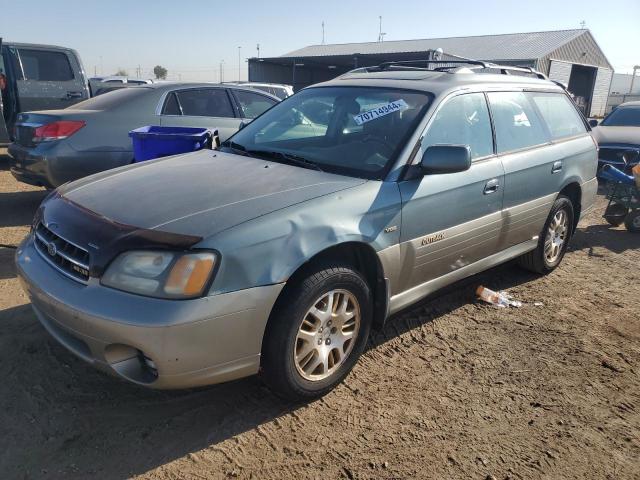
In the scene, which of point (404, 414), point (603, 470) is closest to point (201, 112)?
point (404, 414)

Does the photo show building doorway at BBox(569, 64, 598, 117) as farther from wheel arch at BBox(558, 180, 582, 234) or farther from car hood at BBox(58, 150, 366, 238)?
car hood at BBox(58, 150, 366, 238)

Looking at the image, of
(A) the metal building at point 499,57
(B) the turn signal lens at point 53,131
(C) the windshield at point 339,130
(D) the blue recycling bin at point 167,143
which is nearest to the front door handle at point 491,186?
(C) the windshield at point 339,130

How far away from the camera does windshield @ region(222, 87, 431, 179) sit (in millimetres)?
3229

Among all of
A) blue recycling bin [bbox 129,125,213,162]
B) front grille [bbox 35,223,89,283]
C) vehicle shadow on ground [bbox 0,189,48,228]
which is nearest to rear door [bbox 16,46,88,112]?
vehicle shadow on ground [bbox 0,189,48,228]

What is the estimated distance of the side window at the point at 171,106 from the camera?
20.5 feet

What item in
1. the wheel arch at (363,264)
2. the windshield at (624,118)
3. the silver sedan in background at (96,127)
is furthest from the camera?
the windshield at (624,118)

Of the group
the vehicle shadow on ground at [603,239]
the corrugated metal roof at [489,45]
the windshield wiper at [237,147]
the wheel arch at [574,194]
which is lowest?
the vehicle shadow on ground at [603,239]

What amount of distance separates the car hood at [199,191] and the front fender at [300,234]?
69 millimetres

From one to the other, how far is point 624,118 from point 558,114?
22.0ft

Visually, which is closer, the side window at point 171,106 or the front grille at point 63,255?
the front grille at point 63,255

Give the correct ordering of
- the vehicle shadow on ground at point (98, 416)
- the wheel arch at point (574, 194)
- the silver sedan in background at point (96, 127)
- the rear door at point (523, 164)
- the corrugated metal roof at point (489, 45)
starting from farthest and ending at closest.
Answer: the corrugated metal roof at point (489, 45) < the silver sedan in background at point (96, 127) < the wheel arch at point (574, 194) < the rear door at point (523, 164) < the vehicle shadow on ground at point (98, 416)

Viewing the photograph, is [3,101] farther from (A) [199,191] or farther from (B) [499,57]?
(B) [499,57]

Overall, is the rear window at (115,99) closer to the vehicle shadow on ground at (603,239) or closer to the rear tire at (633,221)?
the vehicle shadow on ground at (603,239)

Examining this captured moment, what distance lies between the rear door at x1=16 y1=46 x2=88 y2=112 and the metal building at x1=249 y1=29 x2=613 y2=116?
22.8 m
